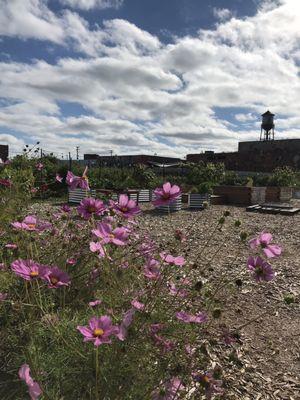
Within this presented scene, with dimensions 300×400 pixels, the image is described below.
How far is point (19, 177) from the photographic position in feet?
17.2

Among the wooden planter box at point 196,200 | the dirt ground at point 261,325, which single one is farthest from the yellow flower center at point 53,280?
the wooden planter box at point 196,200

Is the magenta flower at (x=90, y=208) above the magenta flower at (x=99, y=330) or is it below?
above

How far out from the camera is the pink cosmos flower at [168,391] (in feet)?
4.45

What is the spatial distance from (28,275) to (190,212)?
9631 millimetres

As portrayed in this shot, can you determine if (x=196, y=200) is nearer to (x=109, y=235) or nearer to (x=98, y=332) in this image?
(x=109, y=235)

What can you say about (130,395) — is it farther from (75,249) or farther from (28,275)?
(75,249)

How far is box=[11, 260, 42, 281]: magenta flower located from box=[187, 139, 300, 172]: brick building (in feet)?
88.5

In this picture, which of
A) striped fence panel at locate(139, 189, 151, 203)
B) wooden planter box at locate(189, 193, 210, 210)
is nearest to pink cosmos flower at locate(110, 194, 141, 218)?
wooden planter box at locate(189, 193, 210, 210)

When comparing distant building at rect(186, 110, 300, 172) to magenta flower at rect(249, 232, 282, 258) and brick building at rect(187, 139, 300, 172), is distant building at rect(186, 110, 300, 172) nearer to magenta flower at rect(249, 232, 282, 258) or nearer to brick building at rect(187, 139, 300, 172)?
brick building at rect(187, 139, 300, 172)

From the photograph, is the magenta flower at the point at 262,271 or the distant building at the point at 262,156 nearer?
the magenta flower at the point at 262,271

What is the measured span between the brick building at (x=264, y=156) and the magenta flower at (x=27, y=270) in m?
27.0

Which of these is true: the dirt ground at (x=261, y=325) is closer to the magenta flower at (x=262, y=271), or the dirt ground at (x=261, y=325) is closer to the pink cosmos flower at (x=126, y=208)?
the magenta flower at (x=262, y=271)

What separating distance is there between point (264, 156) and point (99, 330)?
93.0 ft

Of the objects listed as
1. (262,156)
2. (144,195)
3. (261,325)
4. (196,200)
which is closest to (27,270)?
(261,325)
